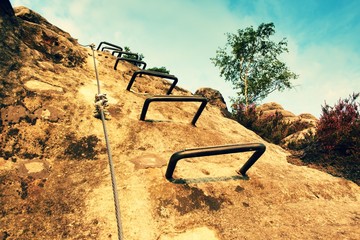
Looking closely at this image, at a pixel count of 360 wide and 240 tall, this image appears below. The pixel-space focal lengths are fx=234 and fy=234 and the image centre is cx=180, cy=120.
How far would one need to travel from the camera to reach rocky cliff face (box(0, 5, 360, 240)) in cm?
161

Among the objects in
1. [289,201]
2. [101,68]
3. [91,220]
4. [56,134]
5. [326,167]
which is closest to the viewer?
[91,220]

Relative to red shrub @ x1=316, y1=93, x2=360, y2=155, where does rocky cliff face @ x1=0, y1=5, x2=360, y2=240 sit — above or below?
below

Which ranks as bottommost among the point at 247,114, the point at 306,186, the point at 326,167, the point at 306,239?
the point at 306,239

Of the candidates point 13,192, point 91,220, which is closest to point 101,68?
point 13,192

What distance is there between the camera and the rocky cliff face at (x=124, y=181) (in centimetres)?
161

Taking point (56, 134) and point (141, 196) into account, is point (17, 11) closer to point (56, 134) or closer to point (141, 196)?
point (56, 134)

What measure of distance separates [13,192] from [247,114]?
253 inches

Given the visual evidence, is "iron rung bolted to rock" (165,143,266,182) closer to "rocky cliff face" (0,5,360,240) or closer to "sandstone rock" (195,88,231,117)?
"rocky cliff face" (0,5,360,240)

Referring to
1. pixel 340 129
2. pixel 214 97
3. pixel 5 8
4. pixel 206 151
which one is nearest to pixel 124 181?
pixel 206 151

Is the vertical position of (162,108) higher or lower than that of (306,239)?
higher

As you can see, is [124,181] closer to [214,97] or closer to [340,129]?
[340,129]

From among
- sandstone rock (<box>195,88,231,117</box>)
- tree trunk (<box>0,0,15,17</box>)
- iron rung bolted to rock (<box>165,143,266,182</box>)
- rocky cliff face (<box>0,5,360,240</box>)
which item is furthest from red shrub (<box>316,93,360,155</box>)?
tree trunk (<box>0,0,15,17</box>)

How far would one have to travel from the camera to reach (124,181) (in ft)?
6.48

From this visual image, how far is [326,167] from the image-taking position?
328 cm
